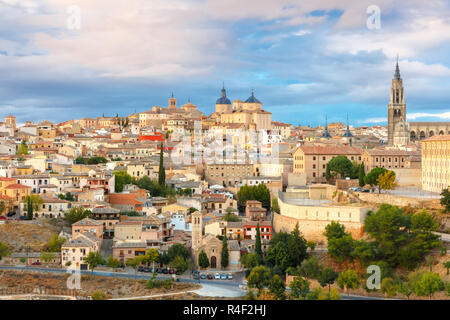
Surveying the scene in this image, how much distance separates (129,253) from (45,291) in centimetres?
364

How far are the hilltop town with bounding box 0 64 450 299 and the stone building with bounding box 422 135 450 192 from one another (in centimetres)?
8

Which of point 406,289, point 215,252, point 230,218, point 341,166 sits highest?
point 341,166

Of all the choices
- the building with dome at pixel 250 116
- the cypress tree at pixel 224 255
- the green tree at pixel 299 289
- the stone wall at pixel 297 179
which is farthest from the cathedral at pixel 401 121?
the green tree at pixel 299 289

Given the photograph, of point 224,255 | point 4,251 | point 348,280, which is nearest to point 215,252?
point 224,255

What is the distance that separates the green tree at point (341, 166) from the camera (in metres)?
34.0

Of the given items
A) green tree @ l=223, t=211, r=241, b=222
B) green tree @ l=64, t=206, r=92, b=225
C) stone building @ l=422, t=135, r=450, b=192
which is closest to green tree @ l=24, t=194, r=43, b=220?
green tree @ l=64, t=206, r=92, b=225

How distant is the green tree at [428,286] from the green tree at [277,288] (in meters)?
4.00

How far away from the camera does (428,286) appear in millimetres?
17516

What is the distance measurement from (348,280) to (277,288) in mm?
2390

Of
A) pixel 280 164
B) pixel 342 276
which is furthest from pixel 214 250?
pixel 280 164

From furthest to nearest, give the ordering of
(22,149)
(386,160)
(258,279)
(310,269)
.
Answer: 1. (22,149)
2. (386,160)
3. (310,269)
4. (258,279)

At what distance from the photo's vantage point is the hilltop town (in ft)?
69.1

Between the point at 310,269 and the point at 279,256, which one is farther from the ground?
the point at 279,256

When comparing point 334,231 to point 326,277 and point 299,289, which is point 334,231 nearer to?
point 326,277
